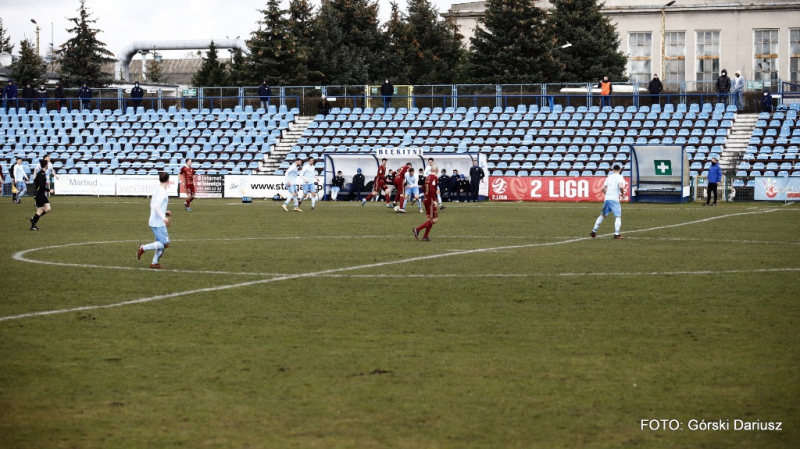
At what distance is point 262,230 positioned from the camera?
90.6ft

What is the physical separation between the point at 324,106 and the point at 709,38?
41175mm

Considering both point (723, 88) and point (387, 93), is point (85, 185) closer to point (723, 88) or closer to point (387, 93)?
point (387, 93)

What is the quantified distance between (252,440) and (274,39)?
6557cm

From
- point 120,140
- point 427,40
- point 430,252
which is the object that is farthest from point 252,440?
point 427,40

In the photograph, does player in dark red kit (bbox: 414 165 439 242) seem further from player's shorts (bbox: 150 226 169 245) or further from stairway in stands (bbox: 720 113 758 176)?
stairway in stands (bbox: 720 113 758 176)

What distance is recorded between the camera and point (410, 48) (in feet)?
256

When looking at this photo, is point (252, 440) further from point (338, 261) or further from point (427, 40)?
point (427, 40)

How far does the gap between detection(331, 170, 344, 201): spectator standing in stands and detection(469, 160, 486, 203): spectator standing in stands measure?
6372 mm

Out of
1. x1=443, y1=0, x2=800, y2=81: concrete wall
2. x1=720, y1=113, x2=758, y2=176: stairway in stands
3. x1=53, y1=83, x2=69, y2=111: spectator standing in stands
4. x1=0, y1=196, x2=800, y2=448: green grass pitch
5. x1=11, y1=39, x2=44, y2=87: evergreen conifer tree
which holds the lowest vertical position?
x1=0, y1=196, x2=800, y2=448: green grass pitch

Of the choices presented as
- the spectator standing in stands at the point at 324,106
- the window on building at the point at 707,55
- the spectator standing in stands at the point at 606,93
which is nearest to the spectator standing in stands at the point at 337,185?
the spectator standing in stands at the point at 324,106

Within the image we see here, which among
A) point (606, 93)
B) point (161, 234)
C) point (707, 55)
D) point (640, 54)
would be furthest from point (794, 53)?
point (161, 234)

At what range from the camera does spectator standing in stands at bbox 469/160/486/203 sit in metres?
45.2

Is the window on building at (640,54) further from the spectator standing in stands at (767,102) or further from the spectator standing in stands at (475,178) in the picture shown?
the spectator standing in stands at (475,178)

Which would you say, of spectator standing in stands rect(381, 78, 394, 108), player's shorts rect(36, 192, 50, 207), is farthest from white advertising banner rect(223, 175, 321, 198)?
player's shorts rect(36, 192, 50, 207)
